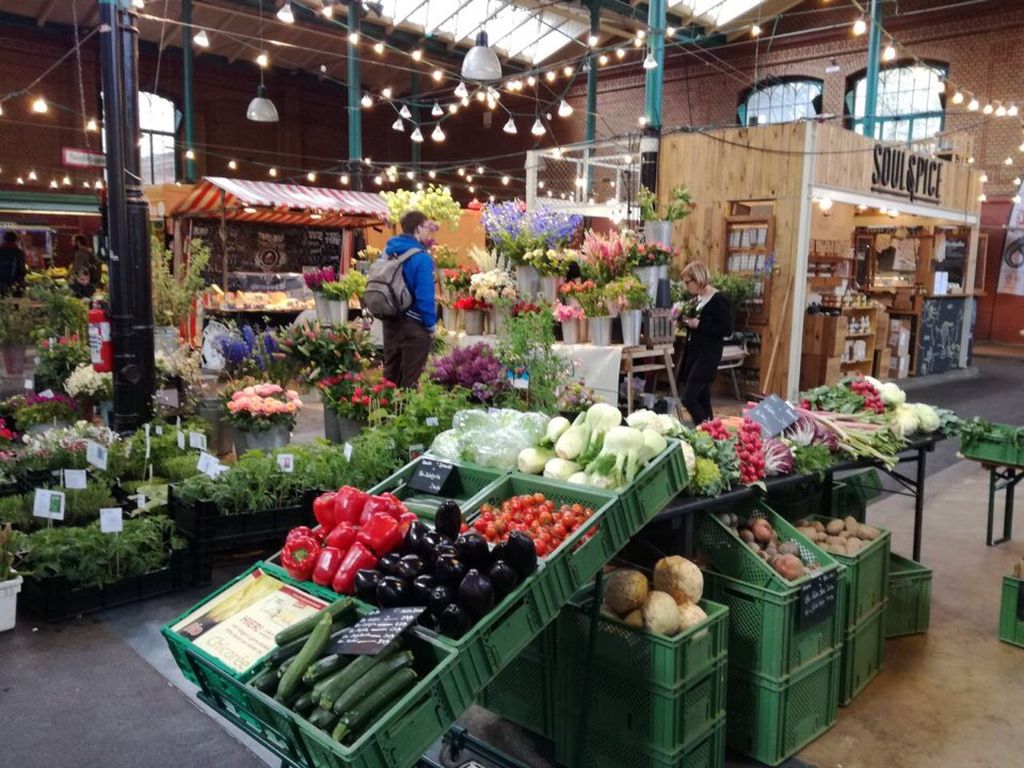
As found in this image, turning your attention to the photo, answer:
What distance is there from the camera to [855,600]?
10.7 ft

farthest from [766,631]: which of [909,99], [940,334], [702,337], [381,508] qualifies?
[909,99]

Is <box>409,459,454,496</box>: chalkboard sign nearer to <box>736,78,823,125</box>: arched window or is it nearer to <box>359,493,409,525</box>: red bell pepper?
<box>359,493,409,525</box>: red bell pepper

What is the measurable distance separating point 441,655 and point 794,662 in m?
1.52

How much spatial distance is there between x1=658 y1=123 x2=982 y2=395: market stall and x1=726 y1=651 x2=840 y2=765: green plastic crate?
23.8 ft

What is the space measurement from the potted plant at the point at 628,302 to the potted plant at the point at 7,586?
182 inches

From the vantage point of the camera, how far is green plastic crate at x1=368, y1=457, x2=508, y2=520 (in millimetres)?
2977

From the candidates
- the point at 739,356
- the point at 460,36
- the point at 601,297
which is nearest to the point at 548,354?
the point at 601,297

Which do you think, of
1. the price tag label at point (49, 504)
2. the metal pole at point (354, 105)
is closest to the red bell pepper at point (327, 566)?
the price tag label at point (49, 504)

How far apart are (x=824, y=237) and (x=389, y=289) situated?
7254 millimetres

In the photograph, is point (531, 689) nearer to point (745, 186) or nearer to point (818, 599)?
point (818, 599)

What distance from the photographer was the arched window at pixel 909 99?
18.3 m

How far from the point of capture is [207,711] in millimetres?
3146

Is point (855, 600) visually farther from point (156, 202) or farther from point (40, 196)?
point (40, 196)

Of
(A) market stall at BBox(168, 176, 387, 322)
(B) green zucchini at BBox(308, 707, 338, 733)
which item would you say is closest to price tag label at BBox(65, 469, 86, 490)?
(B) green zucchini at BBox(308, 707, 338, 733)
